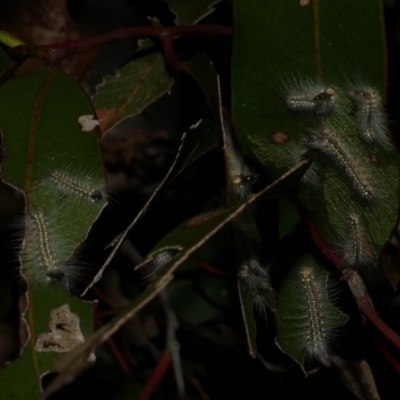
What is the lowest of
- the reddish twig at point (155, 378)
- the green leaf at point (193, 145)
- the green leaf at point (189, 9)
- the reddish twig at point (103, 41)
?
the reddish twig at point (155, 378)

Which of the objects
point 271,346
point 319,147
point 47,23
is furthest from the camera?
point 47,23

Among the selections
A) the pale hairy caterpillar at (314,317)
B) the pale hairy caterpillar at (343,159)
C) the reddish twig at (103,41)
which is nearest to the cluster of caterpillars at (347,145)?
the pale hairy caterpillar at (343,159)

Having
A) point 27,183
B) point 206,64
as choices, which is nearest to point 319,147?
point 206,64

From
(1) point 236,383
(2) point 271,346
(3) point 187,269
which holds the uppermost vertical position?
(3) point 187,269

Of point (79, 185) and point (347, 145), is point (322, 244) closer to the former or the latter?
point (347, 145)

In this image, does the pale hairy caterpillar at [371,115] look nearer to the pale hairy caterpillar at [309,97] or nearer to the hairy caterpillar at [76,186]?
→ the pale hairy caterpillar at [309,97]

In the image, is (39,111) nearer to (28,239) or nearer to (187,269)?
(28,239)
